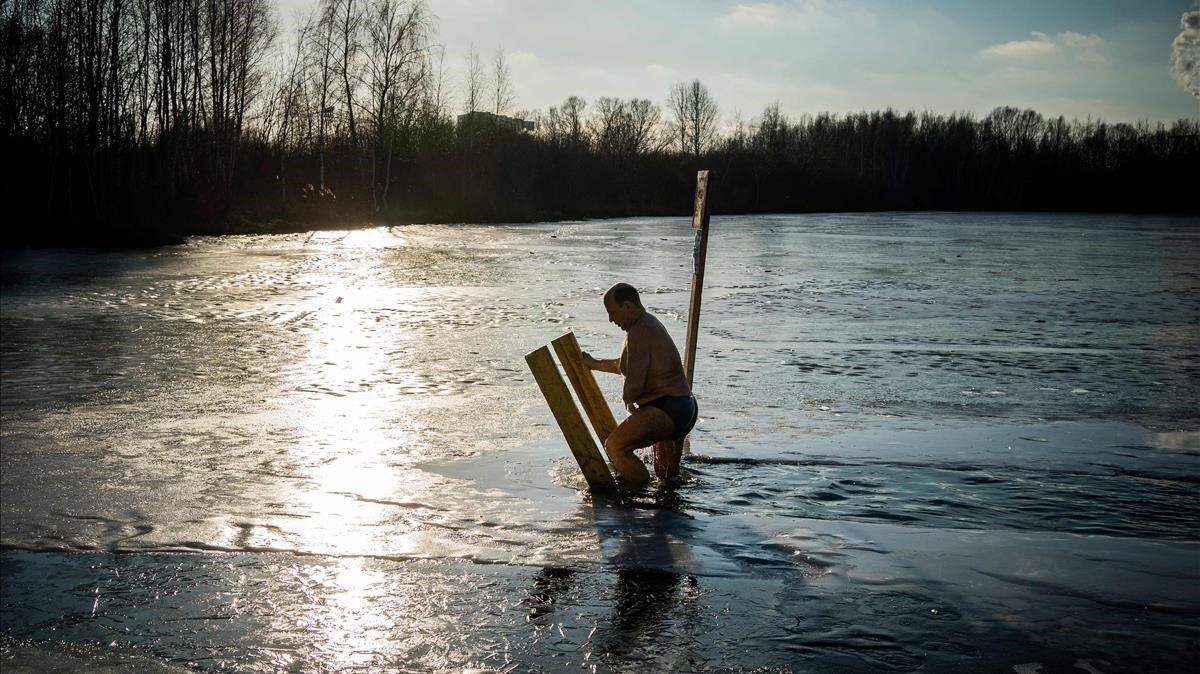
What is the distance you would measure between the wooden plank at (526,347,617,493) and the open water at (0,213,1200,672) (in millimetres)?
184

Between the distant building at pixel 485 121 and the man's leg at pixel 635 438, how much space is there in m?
71.8

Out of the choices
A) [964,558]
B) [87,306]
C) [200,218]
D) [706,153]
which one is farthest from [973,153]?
[964,558]

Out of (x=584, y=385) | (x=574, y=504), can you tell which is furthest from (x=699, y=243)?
(x=574, y=504)

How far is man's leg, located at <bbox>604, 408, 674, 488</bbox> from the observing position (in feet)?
23.6

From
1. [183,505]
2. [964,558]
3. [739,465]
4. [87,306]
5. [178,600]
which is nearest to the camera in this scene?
[178,600]

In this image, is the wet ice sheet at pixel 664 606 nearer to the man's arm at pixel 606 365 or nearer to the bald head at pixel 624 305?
the man's arm at pixel 606 365

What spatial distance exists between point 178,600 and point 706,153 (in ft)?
399

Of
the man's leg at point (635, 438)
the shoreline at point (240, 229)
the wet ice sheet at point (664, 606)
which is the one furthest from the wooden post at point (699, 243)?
the shoreline at point (240, 229)

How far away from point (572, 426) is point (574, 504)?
502mm

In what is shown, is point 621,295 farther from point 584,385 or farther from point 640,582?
point 640,582

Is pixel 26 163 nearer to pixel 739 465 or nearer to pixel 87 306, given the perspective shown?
pixel 87 306

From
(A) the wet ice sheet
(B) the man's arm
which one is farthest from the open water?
(B) the man's arm

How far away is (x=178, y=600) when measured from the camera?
17.6 feet

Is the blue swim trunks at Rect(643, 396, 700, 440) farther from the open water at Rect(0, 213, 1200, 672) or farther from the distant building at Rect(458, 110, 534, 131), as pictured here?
the distant building at Rect(458, 110, 534, 131)
